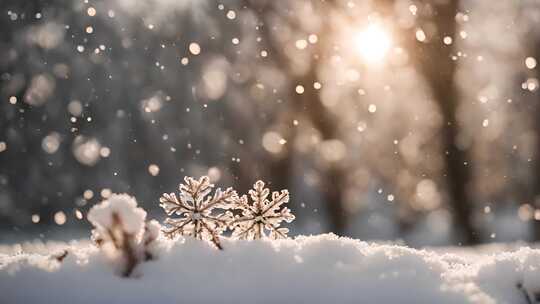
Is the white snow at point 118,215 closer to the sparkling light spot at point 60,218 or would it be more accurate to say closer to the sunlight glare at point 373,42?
the sunlight glare at point 373,42

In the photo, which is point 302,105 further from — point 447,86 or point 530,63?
point 530,63

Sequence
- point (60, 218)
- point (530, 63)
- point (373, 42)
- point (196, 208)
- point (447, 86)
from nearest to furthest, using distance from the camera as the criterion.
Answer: point (196, 208) → point (447, 86) → point (530, 63) → point (373, 42) → point (60, 218)

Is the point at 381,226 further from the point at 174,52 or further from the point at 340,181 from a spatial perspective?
the point at 174,52

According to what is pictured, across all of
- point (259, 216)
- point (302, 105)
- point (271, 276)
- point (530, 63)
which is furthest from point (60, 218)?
point (271, 276)

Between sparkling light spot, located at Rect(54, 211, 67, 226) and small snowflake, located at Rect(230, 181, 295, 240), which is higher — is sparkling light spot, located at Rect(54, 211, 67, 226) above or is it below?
above

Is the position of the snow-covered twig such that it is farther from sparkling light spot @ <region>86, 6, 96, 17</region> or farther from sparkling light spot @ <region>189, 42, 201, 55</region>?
sparkling light spot @ <region>86, 6, 96, 17</region>

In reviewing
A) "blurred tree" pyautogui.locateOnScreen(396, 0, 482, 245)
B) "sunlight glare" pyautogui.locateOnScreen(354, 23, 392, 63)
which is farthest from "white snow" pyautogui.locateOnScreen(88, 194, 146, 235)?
"sunlight glare" pyautogui.locateOnScreen(354, 23, 392, 63)

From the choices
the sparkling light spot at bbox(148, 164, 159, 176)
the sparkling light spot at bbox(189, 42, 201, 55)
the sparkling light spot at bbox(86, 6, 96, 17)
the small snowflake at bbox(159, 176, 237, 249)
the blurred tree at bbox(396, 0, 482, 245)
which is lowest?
the small snowflake at bbox(159, 176, 237, 249)
